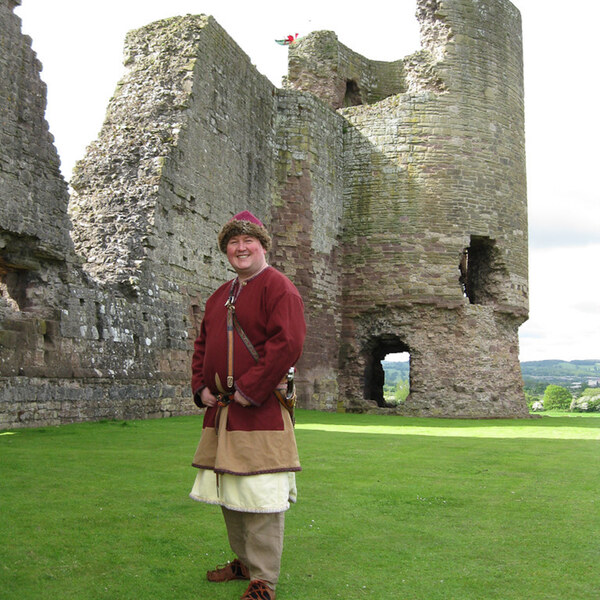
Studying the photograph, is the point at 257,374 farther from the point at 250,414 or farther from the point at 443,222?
the point at 443,222

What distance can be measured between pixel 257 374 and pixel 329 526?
147cm

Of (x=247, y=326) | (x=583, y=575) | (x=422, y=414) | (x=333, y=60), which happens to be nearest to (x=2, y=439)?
(x=247, y=326)

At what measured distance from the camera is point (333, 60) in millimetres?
19594

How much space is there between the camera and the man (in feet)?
10.7

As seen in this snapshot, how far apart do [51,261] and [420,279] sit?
9981mm

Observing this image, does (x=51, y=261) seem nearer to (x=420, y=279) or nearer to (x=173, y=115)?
(x=173, y=115)

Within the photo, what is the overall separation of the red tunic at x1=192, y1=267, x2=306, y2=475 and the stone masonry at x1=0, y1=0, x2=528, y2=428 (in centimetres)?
638

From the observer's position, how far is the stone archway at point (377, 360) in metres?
18.4

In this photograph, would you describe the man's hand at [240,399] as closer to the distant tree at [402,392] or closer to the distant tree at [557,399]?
the distant tree at [557,399]

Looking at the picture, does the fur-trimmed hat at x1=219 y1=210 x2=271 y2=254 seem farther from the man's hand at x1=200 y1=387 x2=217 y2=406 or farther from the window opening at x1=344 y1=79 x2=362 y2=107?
the window opening at x1=344 y1=79 x2=362 y2=107

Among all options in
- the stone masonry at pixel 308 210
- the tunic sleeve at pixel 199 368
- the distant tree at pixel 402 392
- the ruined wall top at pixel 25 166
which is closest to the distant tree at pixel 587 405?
the distant tree at pixel 402 392

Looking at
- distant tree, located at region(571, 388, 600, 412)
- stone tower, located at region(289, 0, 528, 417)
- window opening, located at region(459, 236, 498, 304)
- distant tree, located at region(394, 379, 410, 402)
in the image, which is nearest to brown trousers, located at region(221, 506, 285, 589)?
stone tower, located at region(289, 0, 528, 417)

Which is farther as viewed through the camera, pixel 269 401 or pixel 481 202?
pixel 481 202

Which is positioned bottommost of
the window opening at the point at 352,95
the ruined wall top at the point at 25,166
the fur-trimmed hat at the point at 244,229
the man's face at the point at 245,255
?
the man's face at the point at 245,255
